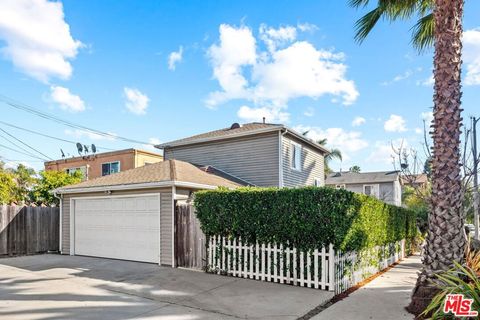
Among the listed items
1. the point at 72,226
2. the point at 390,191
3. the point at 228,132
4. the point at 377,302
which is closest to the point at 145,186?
the point at 72,226

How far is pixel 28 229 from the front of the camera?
45.5 ft

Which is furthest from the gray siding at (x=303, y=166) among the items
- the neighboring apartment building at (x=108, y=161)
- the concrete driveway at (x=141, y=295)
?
the neighboring apartment building at (x=108, y=161)

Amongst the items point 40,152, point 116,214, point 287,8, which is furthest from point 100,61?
point 40,152

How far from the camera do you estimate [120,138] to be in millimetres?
30109

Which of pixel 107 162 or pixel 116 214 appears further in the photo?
pixel 107 162

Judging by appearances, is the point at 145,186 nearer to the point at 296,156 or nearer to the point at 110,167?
the point at 296,156

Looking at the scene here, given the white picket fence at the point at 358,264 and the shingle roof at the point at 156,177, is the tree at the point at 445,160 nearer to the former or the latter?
the white picket fence at the point at 358,264

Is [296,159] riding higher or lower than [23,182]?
A: higher

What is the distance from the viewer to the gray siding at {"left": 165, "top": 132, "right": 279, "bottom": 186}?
51.2 feet

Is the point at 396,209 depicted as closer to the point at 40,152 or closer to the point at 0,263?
the point at 0,263

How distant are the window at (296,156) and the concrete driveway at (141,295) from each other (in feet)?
28.7

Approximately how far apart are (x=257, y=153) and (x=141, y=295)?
9926 mm

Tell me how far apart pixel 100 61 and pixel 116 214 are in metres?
7.48

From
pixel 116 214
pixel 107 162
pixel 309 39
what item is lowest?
pixel 116 214
